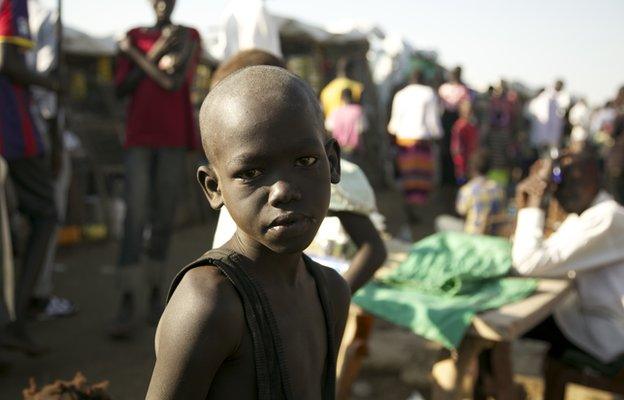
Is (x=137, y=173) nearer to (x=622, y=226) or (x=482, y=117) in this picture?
(x=622, y=226)

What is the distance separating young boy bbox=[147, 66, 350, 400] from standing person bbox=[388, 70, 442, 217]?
6.97 m

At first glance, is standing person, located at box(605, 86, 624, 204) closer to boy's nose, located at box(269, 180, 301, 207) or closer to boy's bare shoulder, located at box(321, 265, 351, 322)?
boy's bare shoulder, located at box(321, 265, 351, 322)

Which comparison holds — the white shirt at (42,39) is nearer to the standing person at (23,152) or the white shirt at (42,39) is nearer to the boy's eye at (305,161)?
the standing person at (23,152)

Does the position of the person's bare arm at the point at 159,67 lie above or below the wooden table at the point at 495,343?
above

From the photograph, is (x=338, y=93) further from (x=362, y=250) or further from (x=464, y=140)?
(x=362, y=250)

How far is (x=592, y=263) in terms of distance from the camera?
9.12 feet

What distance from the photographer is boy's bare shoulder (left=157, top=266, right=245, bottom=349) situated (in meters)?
1.08

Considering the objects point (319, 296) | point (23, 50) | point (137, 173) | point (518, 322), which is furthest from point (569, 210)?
point (23, 50)

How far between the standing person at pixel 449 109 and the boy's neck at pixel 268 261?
7.99m

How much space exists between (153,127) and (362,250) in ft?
6.66

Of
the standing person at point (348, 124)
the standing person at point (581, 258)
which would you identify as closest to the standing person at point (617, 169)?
the standing person at point (348, 124)

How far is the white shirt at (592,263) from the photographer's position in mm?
2748

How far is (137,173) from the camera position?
12.5 ft

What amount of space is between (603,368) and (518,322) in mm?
781
